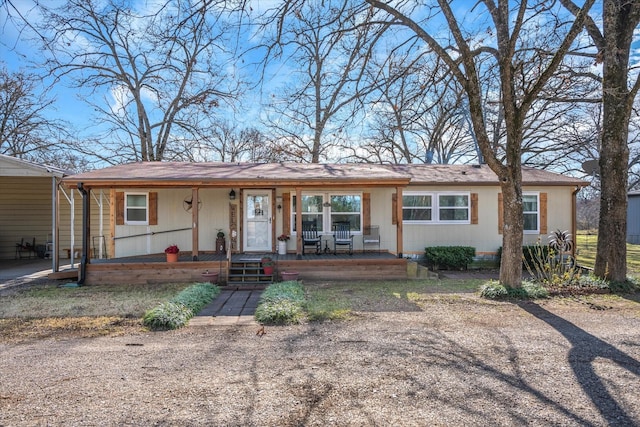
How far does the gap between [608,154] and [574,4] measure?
3.32 metres

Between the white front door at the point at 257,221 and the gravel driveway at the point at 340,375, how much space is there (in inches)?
218

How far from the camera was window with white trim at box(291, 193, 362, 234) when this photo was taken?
1065 cm

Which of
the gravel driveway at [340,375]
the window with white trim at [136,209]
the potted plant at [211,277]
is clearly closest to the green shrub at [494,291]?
the gravel driveway at [340,375]

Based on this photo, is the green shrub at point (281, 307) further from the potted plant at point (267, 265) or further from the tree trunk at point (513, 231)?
the tree trunk at point (513, 231)

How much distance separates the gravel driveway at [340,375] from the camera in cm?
267

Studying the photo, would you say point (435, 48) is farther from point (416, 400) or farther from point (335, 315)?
point (416, 400)

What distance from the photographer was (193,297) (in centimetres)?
634

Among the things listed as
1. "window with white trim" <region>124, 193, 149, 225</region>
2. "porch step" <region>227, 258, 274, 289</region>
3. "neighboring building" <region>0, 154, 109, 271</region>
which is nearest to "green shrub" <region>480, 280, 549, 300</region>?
"porch step" <region>227, 258, 274, 289</region>

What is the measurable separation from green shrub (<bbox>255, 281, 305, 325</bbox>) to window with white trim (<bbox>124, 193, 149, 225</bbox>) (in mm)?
5442

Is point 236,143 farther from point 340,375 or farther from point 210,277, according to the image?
point 340,375

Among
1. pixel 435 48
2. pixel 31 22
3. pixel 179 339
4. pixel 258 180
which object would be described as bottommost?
pixel 179 339

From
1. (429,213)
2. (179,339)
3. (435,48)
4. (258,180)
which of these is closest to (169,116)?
(258,180)

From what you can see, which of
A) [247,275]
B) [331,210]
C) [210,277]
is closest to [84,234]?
[210,277]

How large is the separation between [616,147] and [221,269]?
8.83 m
